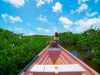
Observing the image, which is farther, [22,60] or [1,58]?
[22,60]

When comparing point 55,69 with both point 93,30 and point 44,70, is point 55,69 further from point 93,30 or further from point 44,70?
Result: point 93,30

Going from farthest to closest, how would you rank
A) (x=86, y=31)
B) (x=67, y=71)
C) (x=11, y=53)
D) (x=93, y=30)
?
1. (x=86, y=31)
2. (x=93, y=30)
3. (x=11, y=53)
4. (x=67, y=71)

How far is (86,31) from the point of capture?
23.5 m

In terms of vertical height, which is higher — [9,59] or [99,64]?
[9,59]

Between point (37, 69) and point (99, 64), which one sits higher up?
point (37, 69)

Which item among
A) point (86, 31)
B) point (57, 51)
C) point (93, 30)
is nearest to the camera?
point (57, 51)

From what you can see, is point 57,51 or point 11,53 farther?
point 57,51

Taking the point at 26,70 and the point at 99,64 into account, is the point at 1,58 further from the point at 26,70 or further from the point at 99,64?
the point at 99,64

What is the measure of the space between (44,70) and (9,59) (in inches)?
60.3

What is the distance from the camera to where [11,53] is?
23.2 feet

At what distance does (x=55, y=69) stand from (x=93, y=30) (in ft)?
55.6

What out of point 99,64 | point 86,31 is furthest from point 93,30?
point 99,64

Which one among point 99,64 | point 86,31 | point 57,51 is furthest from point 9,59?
point 86,31

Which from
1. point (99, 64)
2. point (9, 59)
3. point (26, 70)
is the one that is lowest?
point (99, 64)
